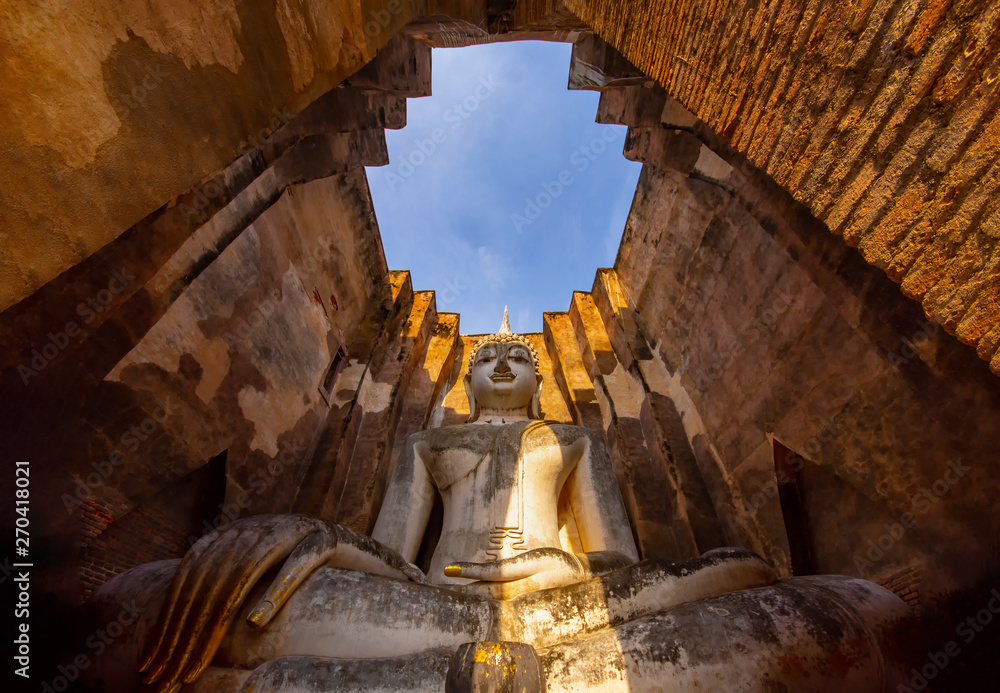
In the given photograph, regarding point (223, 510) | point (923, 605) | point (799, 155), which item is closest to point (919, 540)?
point (923, 605)

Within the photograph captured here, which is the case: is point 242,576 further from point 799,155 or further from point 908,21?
point 908,21

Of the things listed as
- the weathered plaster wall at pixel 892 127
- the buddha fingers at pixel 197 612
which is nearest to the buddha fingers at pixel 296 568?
the buddha fingers at pixel 197 612

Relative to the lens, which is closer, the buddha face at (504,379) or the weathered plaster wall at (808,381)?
the weathered plaster wall at (808,381)

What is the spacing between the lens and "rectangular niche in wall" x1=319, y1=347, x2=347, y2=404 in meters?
5.51

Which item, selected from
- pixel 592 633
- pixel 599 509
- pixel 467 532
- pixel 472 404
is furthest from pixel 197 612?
pixel 472 404

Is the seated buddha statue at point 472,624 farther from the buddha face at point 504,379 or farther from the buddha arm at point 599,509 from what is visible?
the buddha face at point 504,379

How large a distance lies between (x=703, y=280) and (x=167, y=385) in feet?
17.2

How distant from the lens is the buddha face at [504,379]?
4.54m

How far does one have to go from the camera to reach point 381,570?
2.48m

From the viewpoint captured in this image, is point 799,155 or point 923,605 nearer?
point 799,155

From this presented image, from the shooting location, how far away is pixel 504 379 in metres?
4.57

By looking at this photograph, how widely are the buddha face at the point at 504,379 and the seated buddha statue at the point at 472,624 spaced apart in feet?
6.60

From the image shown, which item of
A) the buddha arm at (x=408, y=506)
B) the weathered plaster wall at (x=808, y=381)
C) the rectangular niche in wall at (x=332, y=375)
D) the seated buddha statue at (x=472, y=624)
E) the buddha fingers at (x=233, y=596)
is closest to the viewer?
the seated buddha statue at (x=472, y=624)

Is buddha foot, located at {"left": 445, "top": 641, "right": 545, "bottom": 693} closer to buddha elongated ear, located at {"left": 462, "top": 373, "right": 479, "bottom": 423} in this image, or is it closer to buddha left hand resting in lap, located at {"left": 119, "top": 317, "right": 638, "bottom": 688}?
buddha left hand resting in lap, located at {"left": 119, "top": 317, "right": 638, "bottom": 688}
